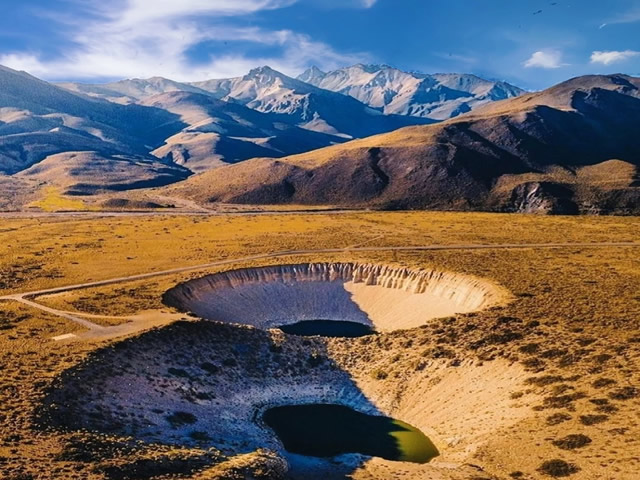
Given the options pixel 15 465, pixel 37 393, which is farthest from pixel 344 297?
pixel 15 465

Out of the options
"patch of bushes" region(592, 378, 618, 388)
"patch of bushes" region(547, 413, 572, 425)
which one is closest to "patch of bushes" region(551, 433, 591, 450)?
"patch of bushes" region(547, 413, 572, 425)

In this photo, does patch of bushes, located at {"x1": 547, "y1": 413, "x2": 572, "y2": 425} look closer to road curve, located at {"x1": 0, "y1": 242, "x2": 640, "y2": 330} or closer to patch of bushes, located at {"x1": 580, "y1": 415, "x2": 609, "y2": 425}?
patch of bushes, located at {"x1": 580, "y1": 415, "x2": 609, "y2": 425}

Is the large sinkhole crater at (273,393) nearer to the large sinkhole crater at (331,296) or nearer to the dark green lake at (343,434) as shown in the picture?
the dark green lake at (343,434)

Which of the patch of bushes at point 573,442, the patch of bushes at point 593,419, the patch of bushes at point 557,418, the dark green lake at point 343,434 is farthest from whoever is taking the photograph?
the dark green lake at point 343,434

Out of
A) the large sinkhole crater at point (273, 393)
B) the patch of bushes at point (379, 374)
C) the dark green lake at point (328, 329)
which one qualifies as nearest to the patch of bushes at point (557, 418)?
the large sinkhole crater at point (273, 393)

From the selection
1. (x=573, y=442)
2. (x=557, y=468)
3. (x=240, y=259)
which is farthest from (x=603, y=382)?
(x=240, y=259)

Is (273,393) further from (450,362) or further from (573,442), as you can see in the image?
(573,442)

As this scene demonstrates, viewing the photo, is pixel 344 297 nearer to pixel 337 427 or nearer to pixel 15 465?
pixel 337 427
